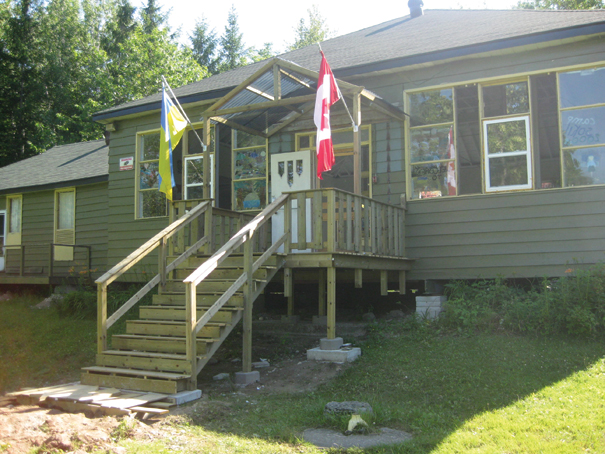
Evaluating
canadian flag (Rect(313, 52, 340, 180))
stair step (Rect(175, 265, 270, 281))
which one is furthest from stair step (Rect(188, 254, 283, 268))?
canadian flag (Rect(313, 52, 340, 180))

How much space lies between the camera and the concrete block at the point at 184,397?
5934mm

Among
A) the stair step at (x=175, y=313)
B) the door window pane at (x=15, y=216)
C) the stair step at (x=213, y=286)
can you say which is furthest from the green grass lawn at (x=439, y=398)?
the door window pane at (x=15, y=216)

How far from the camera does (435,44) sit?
32.9 feet

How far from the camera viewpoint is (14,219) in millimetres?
18875

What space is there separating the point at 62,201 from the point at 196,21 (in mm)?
27745

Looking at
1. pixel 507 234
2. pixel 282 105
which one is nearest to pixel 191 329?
pixel 282 105

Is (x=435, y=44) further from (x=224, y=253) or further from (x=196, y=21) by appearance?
(x=196, y=21)

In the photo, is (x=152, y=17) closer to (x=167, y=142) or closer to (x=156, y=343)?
(x=167, y=142)

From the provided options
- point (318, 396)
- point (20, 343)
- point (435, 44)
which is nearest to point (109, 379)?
point (318, 396)

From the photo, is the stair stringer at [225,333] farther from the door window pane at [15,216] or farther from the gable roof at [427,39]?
the door window pane at [15,216]

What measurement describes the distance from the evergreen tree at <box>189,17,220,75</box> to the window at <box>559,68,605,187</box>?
34232mm

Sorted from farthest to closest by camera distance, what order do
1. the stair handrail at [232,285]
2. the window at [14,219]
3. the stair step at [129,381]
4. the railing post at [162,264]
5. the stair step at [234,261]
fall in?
the window at [14,219] < the railing post at [162,264] < the stair step at [234,261] < the stair handrail at [232,285] < the stair step at [129,381]

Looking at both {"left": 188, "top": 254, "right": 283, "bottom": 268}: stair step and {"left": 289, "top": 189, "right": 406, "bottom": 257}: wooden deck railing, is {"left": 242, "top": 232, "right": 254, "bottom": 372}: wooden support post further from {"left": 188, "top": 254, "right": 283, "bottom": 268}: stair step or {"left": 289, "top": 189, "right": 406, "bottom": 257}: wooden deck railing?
{"left": 289, "top": 189, "right": 406, "bottom": 257}: wooden deck railing

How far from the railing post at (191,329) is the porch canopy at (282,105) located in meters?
3.14
